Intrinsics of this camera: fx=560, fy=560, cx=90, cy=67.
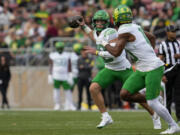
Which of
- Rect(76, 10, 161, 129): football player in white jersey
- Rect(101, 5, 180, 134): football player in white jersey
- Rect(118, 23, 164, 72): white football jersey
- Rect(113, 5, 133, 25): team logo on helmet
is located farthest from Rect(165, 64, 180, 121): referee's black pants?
Rect(113, 5, 133, 25): team logo on helmet

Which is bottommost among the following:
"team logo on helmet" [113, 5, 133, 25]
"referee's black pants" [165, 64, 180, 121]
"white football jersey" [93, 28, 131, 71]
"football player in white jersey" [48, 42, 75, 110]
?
"football player in white jersey" [48, 42, 75, 110]

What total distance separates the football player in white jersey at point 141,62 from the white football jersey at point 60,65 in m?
9.42

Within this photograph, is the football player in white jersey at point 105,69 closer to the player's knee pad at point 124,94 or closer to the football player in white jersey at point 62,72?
the player's knee pad at point 124,94

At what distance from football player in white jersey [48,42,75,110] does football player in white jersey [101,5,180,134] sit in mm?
9447

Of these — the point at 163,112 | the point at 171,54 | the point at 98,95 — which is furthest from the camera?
the point at 171,54

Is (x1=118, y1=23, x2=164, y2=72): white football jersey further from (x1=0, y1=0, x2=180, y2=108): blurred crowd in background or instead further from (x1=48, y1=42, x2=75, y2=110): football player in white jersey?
(x1=48, y1=42, x2=75, y2=110): football player in white jersey

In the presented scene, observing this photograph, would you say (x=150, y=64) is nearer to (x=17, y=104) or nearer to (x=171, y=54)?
(x=171, y=54)

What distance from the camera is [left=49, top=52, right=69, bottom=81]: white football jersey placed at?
17.6 meters

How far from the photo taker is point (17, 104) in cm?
2011

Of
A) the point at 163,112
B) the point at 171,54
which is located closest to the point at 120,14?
the point at 163,112

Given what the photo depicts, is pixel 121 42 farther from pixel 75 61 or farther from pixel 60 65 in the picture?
pixel 75 61

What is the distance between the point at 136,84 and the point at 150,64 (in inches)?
14.9

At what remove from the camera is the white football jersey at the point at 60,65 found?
17.6 metres

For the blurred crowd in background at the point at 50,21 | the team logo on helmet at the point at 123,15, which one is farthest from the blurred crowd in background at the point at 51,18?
the team logo on helmet at the point at 123,15
